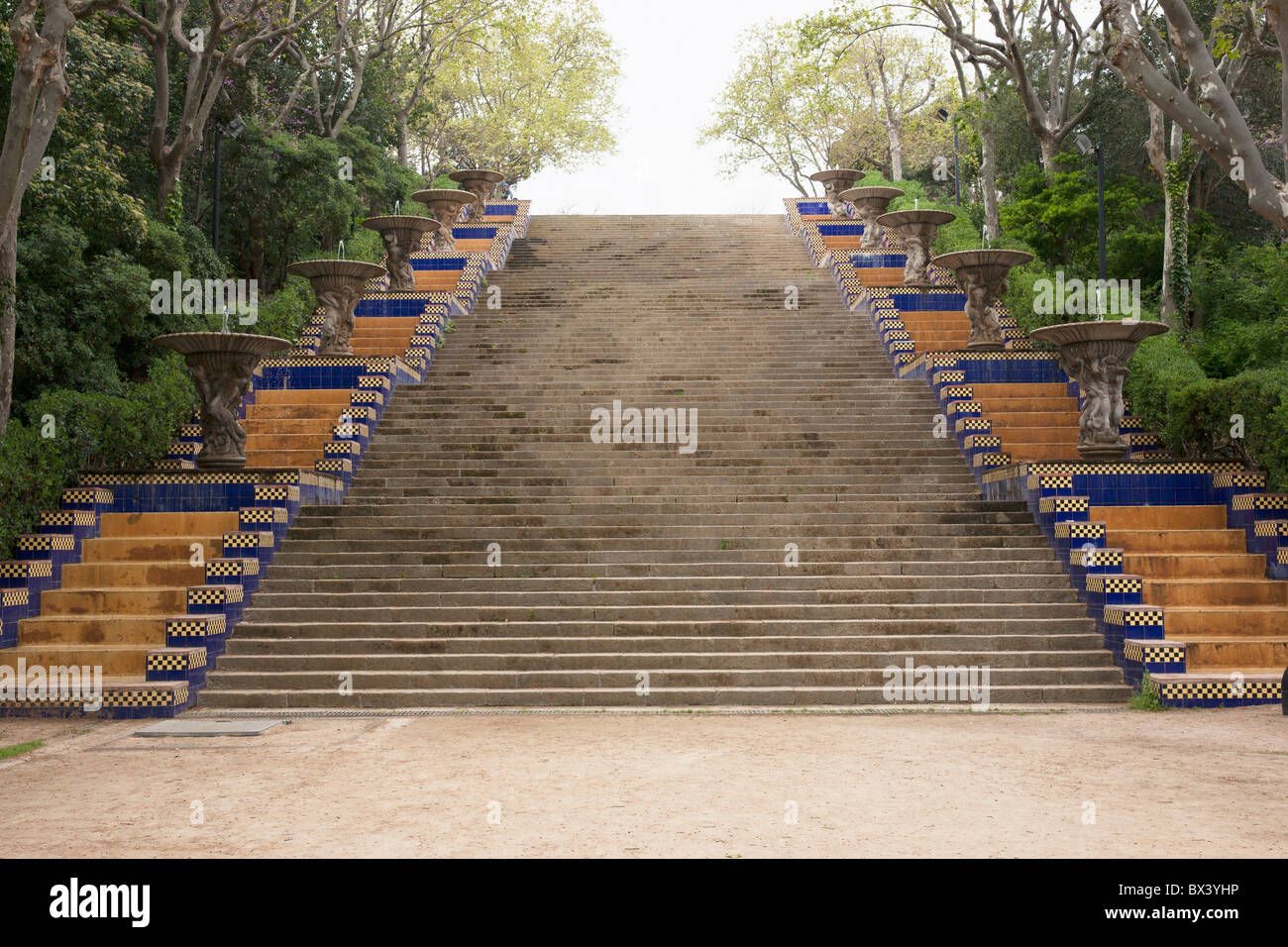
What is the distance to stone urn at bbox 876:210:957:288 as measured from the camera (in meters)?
21.6

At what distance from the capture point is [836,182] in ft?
96.3

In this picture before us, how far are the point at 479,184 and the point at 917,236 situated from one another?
43.0 feet

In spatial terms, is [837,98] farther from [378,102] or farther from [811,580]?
[811,580]

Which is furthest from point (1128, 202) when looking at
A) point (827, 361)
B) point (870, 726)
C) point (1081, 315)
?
point (870, 726)

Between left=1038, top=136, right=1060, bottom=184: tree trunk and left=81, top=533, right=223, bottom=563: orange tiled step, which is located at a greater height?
left=1038, top=136, right=1060, bottom=184: tree trunk

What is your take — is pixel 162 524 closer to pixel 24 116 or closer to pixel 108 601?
pixel 108 601

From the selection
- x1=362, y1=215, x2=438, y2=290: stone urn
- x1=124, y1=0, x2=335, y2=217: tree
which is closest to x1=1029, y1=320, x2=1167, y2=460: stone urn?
x1=362, y1=215, x2=438, y2=290: stone urn

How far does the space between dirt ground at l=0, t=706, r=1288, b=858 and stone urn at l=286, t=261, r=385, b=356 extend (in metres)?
9.54

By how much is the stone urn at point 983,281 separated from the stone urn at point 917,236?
154 inches

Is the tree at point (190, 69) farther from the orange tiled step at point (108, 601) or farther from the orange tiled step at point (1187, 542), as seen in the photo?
the orange tiled step at point (1187, 542)

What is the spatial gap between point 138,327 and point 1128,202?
1973 cm

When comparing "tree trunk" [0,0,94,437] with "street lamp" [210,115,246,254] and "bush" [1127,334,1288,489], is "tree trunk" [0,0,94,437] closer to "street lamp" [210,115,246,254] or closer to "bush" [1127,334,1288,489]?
"street lamp" [210,115,246,254]

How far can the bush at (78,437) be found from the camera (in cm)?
1159

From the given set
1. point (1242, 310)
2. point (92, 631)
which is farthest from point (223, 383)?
point (1242, 310)
